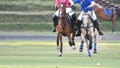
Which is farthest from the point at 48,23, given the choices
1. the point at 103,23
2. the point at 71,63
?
the point at 71,63

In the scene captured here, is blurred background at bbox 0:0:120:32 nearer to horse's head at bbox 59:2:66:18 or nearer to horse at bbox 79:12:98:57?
horse's head at bbox 59:2:66:18

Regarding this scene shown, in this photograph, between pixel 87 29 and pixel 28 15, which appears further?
pixel 28 15

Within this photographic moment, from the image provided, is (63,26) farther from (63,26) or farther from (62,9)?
(62,9)

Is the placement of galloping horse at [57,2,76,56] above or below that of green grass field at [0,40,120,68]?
above

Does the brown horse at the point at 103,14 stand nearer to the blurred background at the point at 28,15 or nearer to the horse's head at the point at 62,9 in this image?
the blurred background at the point at 28,15

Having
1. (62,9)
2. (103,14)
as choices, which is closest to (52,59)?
(62,9)

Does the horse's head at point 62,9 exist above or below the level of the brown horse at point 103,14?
above

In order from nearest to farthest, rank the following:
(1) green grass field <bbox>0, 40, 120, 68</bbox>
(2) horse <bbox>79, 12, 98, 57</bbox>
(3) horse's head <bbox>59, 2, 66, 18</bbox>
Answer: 1. (1) green grass field <bbox>0, 40, 120, 68</bbox>
2. (2) horse <bbox>79, 12, 98, 57</bbox>
3. (3) horse's head <bbox>59, 2, 66, 18</bbox>

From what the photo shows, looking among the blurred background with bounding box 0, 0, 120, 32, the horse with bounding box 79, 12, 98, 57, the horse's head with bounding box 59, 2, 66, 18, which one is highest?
the horse's head with bounding box 59, 2, 66, 18

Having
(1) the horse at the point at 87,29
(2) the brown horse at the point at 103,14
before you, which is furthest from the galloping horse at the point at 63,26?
(2) the brown horse at the point at 103,14

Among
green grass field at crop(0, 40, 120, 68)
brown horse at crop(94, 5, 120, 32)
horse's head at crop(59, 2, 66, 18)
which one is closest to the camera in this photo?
green grass field at crop(0, 40, 120, 68)

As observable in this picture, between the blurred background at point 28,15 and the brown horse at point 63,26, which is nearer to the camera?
the brown horse at point 63,26

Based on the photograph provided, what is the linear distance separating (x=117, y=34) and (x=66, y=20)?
15.8 meters

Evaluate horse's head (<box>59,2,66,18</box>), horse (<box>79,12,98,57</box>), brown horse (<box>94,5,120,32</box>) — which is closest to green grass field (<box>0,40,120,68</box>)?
horse (<box>79,12,98,57</box>)
